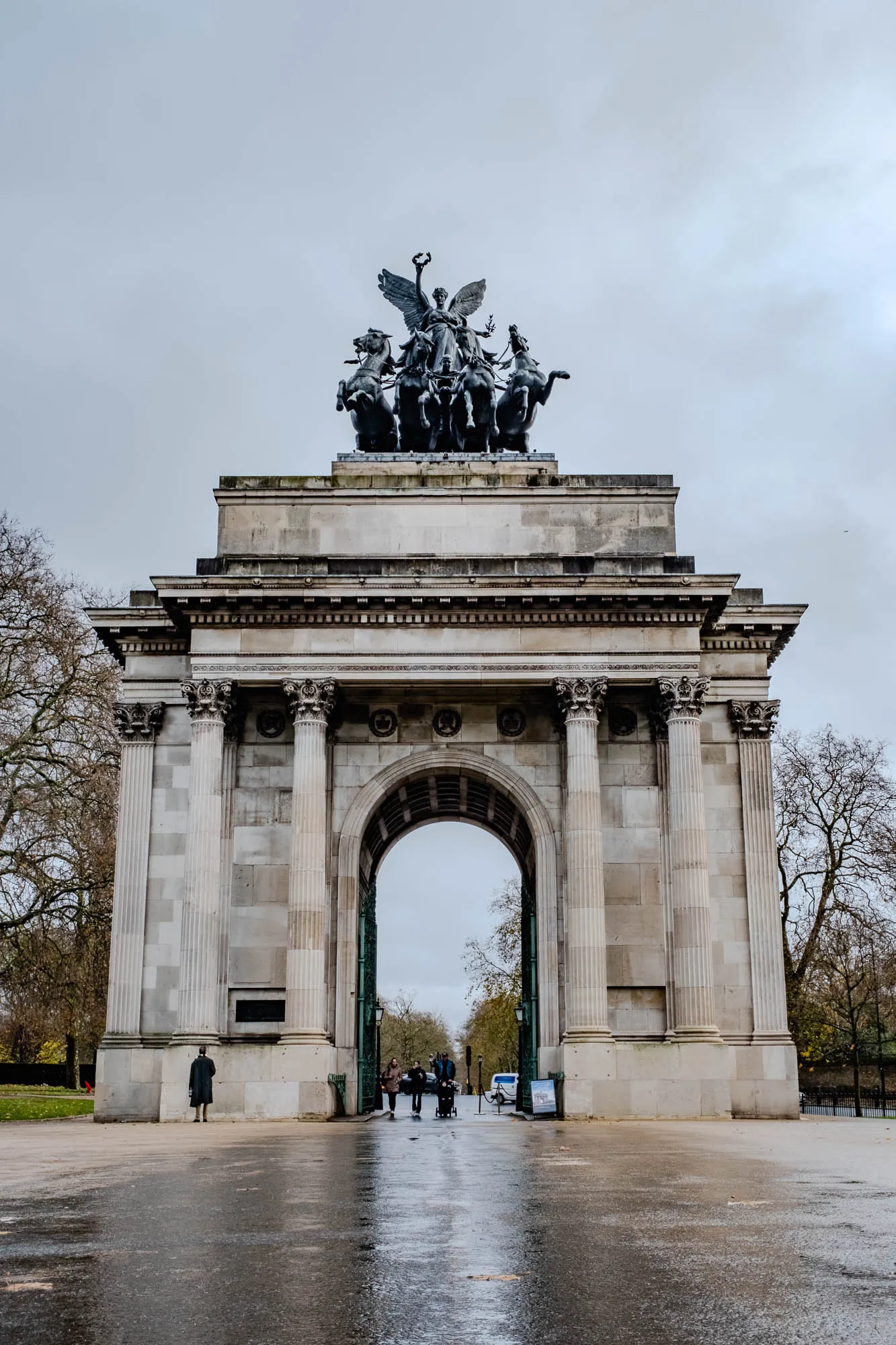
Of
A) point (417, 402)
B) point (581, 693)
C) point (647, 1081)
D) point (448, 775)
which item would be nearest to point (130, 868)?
point (448, 775)

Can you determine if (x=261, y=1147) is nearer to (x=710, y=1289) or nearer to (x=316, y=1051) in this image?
(x=316, y=1051)

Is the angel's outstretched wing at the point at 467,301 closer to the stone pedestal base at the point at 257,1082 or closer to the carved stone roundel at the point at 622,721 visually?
the carved stone roundel at the point at 622,721

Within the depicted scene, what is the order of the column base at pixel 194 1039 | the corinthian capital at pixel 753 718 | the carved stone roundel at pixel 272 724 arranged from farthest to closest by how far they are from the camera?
the corinthian capital at pixel 753 718
the carved stone roundel at pixel 272 724
the column base at pixel 194 1039

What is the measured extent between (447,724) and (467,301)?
43.8 feet

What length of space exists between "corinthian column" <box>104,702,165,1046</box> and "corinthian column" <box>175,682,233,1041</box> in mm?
1343

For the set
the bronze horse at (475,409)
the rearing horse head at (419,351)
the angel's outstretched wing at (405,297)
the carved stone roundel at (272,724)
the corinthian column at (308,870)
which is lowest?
the corinthian column at (308,870)

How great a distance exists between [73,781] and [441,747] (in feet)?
40.4

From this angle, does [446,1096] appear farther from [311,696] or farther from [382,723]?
[311,696]

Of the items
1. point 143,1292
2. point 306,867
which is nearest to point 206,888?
point 306,867

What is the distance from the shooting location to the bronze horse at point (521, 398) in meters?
41.3

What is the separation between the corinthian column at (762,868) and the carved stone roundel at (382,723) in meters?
8.71

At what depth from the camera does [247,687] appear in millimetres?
36594

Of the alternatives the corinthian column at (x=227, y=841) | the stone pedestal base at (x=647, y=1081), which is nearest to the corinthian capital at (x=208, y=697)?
the corinthian column at (x=227, y=841)

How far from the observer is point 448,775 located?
127 ft
